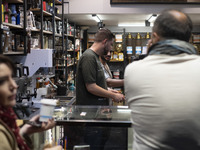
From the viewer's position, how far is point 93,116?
103 inches

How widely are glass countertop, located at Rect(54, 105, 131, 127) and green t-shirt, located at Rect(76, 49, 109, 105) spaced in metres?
0.32

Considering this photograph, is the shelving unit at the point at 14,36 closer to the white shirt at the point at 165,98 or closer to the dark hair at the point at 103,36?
the dark hair at the point at 103,36

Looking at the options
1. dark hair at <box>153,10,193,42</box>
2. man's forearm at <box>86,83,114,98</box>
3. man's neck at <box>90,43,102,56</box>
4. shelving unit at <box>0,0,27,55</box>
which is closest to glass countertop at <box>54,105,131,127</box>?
man's forearm at <box>86,83,114,98</box>

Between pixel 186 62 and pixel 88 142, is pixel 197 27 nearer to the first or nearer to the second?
pixel 88 142

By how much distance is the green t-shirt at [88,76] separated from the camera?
316 centimetres

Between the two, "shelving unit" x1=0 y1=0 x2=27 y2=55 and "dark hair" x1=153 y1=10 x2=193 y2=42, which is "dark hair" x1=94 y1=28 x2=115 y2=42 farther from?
"dark hair" x1=153 y1=10 x2=193 y2=42

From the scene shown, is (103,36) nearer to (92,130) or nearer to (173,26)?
(92,130)

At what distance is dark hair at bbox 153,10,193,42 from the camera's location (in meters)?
1.45

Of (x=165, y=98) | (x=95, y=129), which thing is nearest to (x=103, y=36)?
(x=95, y=129)

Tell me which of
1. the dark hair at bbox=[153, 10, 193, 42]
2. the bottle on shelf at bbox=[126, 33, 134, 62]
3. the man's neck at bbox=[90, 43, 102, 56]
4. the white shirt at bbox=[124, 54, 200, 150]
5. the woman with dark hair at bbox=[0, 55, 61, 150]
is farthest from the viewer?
the bottle on shelf at bbox=[126, 33, 134, 62]

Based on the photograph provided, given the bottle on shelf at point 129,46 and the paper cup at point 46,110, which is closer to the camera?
the paper cup at point 46,110

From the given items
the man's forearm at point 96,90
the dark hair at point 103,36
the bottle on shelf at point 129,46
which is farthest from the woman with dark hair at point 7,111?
the bottle on shelf at point 129,46

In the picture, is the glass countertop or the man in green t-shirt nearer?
the glass countertop

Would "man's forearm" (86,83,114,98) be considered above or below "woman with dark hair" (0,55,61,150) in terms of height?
below
